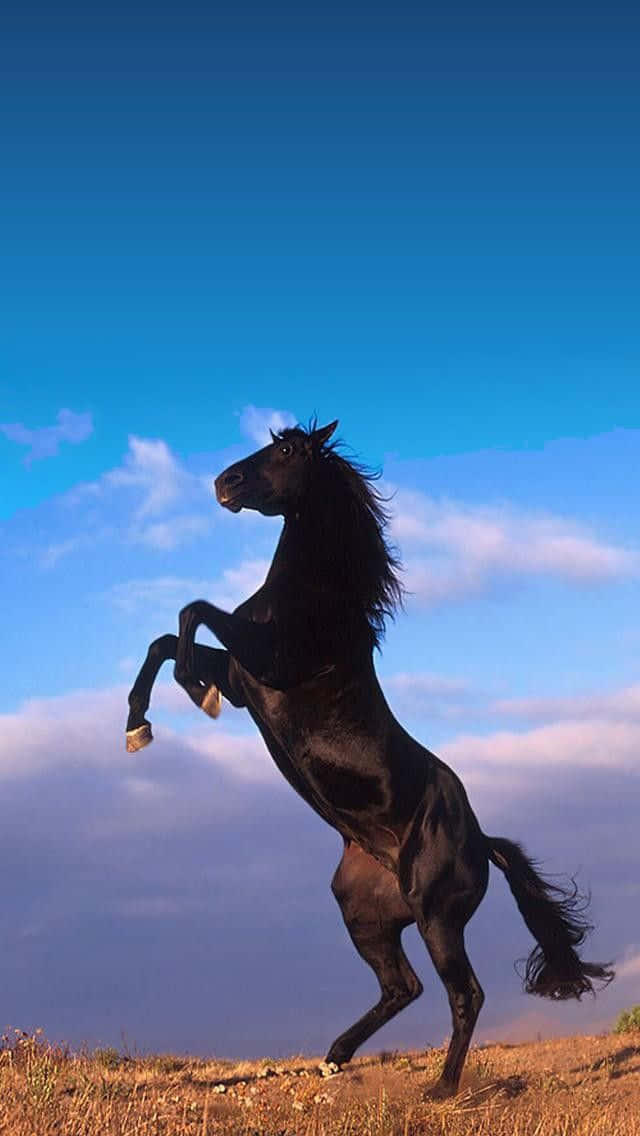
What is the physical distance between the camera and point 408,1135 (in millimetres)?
8055

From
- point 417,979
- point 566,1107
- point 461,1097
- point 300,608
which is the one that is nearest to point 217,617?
point 300,608

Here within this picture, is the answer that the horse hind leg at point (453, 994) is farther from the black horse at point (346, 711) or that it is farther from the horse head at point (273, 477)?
the horse head at point (273, 477)

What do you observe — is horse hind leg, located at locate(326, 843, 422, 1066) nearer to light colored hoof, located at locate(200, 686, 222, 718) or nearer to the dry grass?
the dry grass

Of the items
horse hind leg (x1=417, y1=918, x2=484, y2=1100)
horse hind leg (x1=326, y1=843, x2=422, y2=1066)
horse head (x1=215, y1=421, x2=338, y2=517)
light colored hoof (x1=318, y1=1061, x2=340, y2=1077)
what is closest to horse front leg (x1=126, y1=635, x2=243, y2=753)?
horse head (x1=215, y1=421, x2=338, y2=517)

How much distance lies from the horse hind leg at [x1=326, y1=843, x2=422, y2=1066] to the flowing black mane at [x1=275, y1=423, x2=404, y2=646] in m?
1.75

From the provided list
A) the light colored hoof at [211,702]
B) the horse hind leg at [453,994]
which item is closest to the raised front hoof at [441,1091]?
the horse hind leg at [453,994]

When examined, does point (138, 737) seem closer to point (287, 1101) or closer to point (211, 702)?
point (211, 702)

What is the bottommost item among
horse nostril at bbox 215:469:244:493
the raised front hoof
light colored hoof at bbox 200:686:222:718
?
the raised front hoof

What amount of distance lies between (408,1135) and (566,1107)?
6.23 feet

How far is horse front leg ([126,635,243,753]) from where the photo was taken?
919cm

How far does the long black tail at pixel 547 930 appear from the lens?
34.4 feet

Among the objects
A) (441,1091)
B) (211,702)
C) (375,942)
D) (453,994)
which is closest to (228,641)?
(211,702)

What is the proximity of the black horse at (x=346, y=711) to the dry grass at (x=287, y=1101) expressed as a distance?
0.47 meters

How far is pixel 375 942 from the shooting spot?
378 inches
